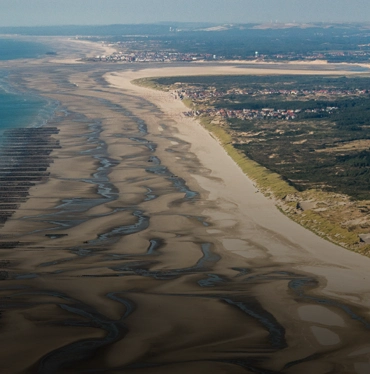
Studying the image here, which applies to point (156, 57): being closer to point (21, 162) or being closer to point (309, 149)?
point (309, 149)

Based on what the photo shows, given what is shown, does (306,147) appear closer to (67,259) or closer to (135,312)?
(67,259)

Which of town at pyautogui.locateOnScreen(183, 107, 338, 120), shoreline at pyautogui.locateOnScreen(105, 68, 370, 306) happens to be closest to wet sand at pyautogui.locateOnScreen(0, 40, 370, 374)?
shoreline at pyautogui.locateOnScreen(105, 68, 370, 306)

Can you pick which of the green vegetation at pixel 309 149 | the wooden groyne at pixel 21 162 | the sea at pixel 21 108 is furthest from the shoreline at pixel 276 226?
the sea at pixel 21 108

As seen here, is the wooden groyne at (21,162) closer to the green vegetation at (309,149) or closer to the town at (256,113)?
the green vegetation at (309,149)

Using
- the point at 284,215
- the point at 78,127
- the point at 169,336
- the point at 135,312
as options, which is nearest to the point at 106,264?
the point at 135,312

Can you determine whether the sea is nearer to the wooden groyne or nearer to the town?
the wooden groyne

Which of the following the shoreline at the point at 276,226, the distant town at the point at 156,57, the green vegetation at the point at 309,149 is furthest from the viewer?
the distant town at the point at 156,57

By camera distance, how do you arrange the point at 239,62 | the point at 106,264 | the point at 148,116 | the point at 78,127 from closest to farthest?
1. the point at 106,264
2. the point at 78,127
3. the point at 148,116
4. the point at 239,62

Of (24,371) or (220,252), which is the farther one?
(220,252)
